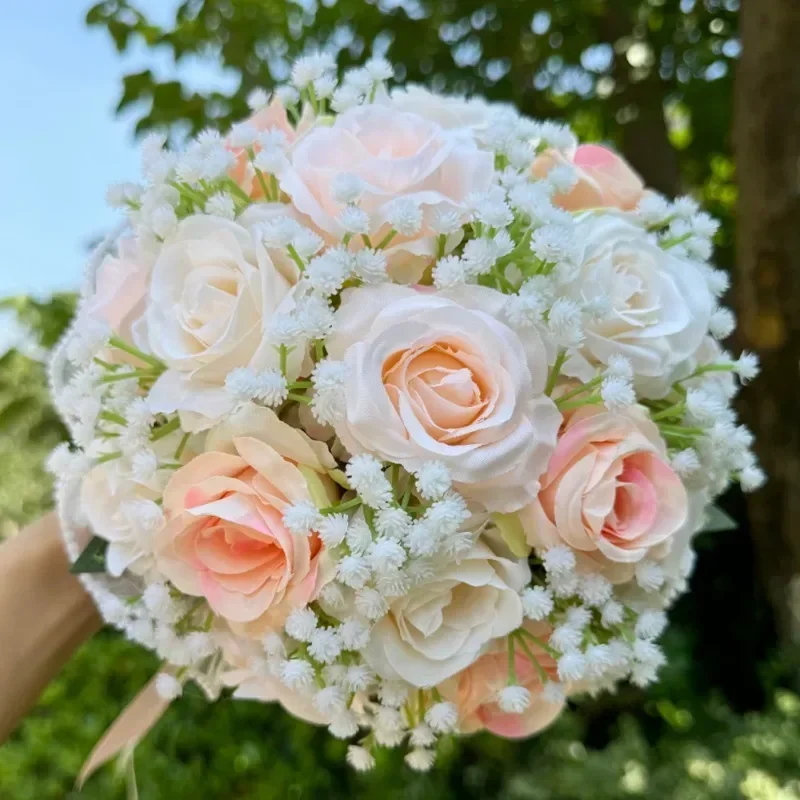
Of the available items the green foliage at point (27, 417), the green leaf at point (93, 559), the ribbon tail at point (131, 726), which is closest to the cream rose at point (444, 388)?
the green leaf at point (93, 559)

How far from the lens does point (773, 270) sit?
3.71 ft

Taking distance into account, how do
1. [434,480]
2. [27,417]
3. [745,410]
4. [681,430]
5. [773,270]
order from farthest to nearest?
[745,410]
[773,270]
[27,417]
[681,430]
[434,480]

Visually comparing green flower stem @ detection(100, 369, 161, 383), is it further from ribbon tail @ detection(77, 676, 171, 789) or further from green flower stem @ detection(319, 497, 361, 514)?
ribbon tail @ detection(77, 676, 171, 789)

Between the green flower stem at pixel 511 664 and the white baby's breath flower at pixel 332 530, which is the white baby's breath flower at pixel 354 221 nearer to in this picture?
the white baby's breath flower at pixel 332 530

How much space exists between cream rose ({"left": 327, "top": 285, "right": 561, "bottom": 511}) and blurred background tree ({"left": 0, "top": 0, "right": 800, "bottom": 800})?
0.61 metres

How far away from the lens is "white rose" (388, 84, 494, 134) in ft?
1.68

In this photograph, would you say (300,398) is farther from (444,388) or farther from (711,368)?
(711,368)

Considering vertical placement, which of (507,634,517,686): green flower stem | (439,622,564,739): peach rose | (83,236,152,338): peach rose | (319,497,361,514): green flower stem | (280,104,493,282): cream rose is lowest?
(439,622,564,739): peach rose

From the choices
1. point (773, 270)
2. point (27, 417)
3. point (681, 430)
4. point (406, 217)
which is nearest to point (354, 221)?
point (406, 217)

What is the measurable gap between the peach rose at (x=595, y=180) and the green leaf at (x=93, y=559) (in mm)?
416

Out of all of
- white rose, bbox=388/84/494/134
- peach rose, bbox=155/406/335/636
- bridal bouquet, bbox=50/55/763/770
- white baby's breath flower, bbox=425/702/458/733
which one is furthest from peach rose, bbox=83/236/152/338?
white baby's breath flower, bbox=425/702/458/733

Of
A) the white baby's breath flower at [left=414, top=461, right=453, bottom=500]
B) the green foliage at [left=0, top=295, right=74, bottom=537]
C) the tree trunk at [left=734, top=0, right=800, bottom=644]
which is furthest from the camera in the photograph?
the tree trunk at [left=734, top=0, right=800, bottom=644]

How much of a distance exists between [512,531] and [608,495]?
0.06 meters

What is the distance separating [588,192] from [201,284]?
292 mm
